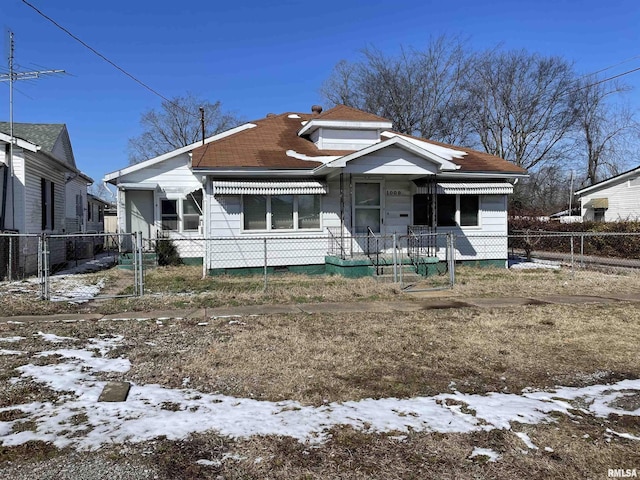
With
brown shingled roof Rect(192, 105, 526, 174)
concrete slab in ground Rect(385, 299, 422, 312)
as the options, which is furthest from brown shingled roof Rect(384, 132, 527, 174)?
concrete slab in ground Rect(385, 299, 422, 312)

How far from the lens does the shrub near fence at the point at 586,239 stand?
1910 cm

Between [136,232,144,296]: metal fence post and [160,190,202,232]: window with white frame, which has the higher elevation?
[160,190,202,232]: window with white frame

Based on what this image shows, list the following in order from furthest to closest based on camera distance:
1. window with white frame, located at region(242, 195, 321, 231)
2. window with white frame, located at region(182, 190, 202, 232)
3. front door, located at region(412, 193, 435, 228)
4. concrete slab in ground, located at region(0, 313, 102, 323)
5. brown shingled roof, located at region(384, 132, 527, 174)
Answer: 1. window with white frame, located at region(182, 190, 202, 232)
2. brown shingled roof, located at region(384, 132, 527, 174)
3. front door, located at region(412, 193, 435, 228)
4. window with white frame, located at region(242, 195, 321, 231)
5. concrete slab in ground, located at region(0, 313, 102, 323)

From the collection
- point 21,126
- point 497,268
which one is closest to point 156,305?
point 497,268

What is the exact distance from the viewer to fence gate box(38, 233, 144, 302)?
365 inches

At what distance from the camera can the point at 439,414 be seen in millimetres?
3844

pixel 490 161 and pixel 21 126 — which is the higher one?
pixel 21 126

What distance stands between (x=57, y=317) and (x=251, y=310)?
126 inches

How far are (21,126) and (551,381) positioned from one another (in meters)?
19.5

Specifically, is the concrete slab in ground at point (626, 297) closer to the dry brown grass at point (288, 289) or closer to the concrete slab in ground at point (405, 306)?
the dry brown grass at point (288, 289)

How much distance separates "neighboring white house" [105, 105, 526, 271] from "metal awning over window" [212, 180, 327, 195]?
0.09ft

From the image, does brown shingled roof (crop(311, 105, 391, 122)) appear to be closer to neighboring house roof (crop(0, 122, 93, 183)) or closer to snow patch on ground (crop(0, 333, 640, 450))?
neighboring house roof (crop(0, 122, 93, 183))

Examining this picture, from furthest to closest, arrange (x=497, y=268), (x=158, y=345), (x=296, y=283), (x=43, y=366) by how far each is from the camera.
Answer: (x=497, y=268)
(x=296, y=283)
(x=158, y=345)
(x=43, y=366)

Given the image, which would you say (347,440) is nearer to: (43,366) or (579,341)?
(43,366)
